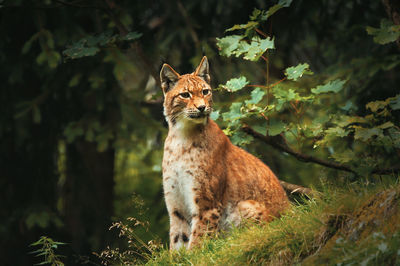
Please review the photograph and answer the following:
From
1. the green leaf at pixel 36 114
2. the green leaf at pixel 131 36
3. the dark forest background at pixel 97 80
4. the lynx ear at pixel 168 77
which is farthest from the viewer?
the green leaf at pixel 36 114

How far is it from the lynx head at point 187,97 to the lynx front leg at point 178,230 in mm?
918

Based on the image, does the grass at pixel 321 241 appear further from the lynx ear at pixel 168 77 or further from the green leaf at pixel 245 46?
the lynx ear at pixel 168 77

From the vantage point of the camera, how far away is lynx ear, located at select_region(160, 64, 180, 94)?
5.59 meters

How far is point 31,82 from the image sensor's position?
30.7ft

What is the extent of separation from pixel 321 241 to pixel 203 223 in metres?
1.61

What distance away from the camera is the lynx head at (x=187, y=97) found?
5.35 metres

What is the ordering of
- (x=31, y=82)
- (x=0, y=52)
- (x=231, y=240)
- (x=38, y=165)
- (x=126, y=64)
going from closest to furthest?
(x=231, y=240) → (x=126, y=64) → (x=0, y=52) → (x=38, y=165) → (x=31, y=82)

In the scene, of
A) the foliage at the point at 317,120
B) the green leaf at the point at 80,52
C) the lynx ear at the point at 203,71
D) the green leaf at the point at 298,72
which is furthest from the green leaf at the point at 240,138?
the green leaf at the point at 80,52

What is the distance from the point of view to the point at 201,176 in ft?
17.7

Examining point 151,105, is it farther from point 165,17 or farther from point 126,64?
point 126,64

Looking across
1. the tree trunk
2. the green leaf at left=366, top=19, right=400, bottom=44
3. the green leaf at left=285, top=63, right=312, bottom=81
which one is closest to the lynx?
the green leaf at left=285, top=63, right=312, bottom=81

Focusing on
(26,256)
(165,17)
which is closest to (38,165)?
(26,256)

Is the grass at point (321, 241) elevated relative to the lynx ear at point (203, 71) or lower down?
lower down

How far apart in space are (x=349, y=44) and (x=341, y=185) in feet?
15.1
